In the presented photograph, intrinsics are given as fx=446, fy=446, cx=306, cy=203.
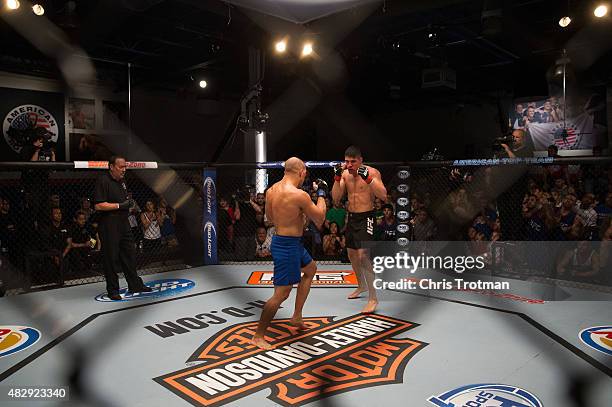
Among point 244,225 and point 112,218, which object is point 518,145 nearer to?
point 244,225

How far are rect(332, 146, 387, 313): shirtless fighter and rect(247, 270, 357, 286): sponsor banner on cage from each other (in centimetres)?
82

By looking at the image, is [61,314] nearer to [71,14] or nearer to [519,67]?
[71,14]

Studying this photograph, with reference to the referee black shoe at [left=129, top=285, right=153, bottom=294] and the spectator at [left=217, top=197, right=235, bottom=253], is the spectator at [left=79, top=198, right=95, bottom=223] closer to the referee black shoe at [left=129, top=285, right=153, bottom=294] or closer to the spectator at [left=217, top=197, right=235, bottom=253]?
the spectator at [left=217, top=197, right=235, bottom=253]

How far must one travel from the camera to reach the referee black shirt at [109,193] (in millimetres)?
4009

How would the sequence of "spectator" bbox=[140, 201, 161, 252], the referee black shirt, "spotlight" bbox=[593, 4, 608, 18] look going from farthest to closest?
1. "spectator" bbox=[140, 201, 161, 252]
2. "spotlight" bbox=[593, 4, 608, 18]
3. the referee black shirt

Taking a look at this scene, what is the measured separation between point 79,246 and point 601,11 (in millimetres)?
7173

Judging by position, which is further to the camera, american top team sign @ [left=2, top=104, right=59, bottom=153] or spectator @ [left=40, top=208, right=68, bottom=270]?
american top team sign @ [left=2, top=104, right=59, bottom=153]

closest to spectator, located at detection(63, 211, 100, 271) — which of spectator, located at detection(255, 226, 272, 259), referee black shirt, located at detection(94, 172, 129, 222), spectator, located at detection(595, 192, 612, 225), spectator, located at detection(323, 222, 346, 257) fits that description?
referee black shirt, located at detection(94, 172, 129, 222)

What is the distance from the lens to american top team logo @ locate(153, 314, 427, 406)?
7.58 feet

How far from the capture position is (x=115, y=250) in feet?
13.4

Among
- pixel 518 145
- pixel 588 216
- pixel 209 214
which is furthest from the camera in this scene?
pixel 209 214

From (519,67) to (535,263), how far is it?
20.3 feet

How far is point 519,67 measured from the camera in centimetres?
948

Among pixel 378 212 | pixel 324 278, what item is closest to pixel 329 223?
pixel 378 212
